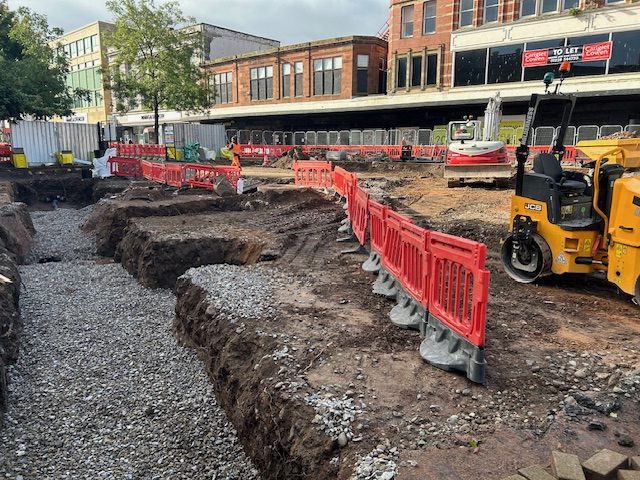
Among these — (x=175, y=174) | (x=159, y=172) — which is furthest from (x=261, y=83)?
(x=175, y=174)

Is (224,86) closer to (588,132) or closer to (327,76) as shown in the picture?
(327,76)

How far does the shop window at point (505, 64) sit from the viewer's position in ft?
88.8

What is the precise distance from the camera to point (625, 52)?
78.1ft

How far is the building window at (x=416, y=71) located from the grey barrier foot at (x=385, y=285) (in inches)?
1067

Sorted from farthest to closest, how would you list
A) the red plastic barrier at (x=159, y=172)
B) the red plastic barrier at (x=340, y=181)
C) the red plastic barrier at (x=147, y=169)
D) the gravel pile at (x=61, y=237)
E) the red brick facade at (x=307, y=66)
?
the red brick facade at (x=307, y=66) → the red plastic barrier at (x=147, y=169) → the red plastic barrier at (x=159, y=172) → the gravel pile at (x=61, y=237) → the red plastic barrier at (x=340, y=181)

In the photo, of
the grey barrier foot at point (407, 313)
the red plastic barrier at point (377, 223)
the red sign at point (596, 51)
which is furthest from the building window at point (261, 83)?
the grey barrier foot at point (407, 313)

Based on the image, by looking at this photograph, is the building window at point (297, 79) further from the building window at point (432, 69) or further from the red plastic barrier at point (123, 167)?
the red plastic barrier at point (123, 167)

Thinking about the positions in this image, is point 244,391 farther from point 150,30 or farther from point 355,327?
point 150,30

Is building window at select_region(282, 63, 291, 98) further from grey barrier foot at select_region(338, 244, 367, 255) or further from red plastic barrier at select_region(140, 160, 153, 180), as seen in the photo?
grey barrier foot at select_region(338, 244, 367, 255)

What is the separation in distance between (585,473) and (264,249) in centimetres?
771

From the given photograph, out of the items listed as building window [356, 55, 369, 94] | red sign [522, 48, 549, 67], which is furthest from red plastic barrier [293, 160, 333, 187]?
building window [356, 55, 369, 94]

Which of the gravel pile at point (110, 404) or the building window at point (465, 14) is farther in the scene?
the building window at point (465, 14)

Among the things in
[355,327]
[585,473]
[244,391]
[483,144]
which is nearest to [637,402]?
[585,473]

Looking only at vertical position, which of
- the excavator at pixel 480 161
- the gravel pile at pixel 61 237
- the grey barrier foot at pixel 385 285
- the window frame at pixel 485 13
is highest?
the window frame at pixel 485 13
